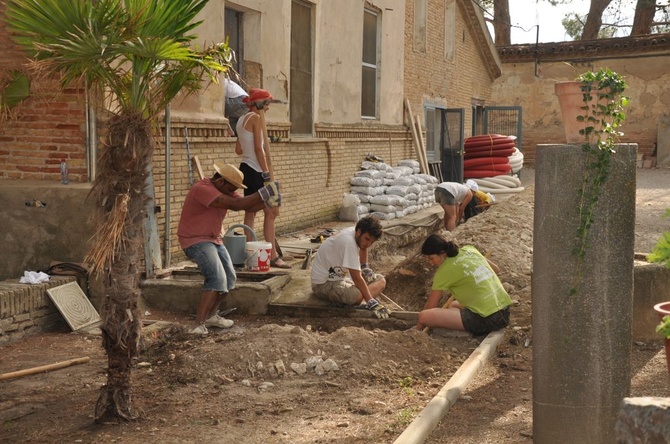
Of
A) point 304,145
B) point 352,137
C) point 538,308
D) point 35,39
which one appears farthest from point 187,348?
point 352,137

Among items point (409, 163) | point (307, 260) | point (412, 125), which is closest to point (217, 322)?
point (307, 260)

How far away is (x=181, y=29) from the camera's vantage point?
17.2ft

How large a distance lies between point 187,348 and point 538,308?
3559mm

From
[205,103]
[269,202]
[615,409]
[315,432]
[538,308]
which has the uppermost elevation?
[205,103]

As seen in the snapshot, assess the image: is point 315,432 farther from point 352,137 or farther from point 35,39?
point 352,137

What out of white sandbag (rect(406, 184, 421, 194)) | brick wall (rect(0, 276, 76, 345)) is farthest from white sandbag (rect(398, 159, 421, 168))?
brick wall (rect(0, 276, 76, 345))

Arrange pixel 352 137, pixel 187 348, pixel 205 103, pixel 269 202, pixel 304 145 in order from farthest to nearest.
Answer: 1. pixel 352 137
2. pixel 304 145
3. pixel 205 103
4. pixel 187 348
5. pixel 269 202

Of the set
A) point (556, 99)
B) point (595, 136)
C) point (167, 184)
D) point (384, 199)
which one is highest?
point (556, 99)

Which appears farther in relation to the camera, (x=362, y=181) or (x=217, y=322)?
(x=362, y=181)

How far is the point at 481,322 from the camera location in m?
7.47

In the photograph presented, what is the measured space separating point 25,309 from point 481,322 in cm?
420

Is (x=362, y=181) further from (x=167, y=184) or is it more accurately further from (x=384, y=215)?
(x=167, y=184)

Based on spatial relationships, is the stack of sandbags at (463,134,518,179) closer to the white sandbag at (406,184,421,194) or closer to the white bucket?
the white sandbag at (406,184,421,194)

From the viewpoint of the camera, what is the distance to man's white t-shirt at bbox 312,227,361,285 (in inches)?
314
